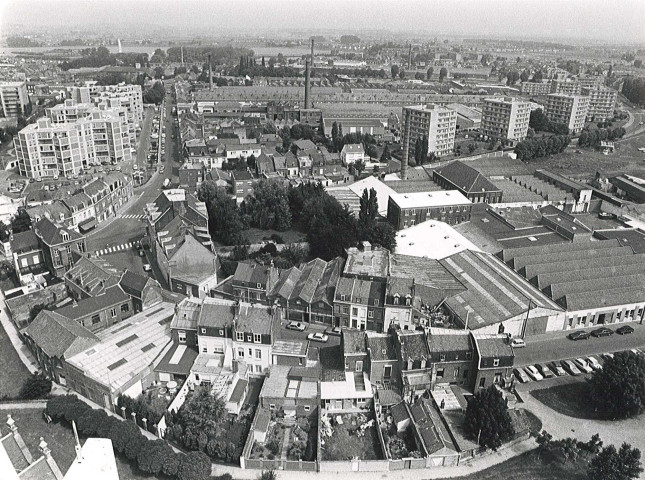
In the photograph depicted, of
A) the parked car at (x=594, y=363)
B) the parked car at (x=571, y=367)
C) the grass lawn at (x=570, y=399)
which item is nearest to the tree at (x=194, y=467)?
the grass lawn at (x=570, y=399)

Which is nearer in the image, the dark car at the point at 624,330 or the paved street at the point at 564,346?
the paved street at the point at 564,346

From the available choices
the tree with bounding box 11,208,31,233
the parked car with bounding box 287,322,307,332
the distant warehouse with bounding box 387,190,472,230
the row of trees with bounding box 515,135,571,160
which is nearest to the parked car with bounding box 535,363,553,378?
the parked car with bounding box 287,322,307,332

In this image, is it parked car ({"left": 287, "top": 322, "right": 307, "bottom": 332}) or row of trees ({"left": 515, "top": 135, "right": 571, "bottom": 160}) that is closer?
parked car ({"left": 287, "top": 322, "right": 307, "bottom": 332})

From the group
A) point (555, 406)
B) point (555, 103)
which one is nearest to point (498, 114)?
point (555, 103)

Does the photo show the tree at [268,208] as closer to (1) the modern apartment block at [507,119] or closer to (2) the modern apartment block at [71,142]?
(2) the modern apartment block at [71,142]

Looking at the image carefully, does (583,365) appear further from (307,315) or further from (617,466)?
(307,315)

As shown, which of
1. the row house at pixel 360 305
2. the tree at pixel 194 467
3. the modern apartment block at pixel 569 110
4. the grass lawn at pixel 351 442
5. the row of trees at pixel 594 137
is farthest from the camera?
the modern apartment block at pixel 569 110

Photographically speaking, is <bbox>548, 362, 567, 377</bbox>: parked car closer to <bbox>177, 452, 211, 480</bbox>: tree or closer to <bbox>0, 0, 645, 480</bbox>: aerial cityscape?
<bbox>0, 0, 645, 480</bbox>: aerial cityscape
